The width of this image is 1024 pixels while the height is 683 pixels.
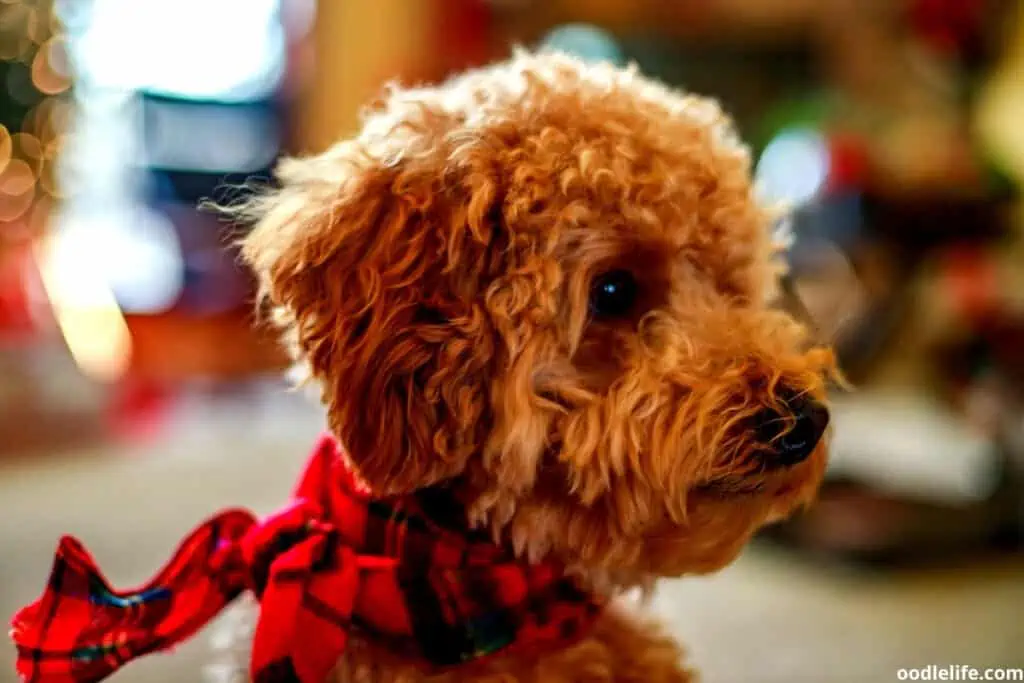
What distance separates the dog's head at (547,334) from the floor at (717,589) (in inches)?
10.5

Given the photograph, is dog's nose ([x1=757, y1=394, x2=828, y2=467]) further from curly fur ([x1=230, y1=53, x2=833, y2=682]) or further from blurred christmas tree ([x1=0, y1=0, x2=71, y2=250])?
blurred christmas tree ([x1=0, y1=0, x2=71, y2=250])

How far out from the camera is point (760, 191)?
1.02m

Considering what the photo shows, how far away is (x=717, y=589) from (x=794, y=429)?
38.2 inches

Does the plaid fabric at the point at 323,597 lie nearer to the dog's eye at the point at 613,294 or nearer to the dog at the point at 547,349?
the dog at the point at 547,349

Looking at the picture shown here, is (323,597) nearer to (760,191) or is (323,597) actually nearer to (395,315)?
(395,315)

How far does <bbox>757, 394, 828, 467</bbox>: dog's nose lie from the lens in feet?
2.64

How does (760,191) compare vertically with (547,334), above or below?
above

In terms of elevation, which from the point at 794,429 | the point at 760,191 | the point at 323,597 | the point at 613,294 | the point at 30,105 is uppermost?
the point at 30,105

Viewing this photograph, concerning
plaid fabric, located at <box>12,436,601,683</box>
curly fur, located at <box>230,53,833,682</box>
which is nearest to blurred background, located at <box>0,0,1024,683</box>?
curly fur, located at <box>230,53,833,682</box>

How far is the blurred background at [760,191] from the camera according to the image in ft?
5.66

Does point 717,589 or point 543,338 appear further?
point 717,589

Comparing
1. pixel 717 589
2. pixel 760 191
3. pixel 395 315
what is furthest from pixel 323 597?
pixel 717 589

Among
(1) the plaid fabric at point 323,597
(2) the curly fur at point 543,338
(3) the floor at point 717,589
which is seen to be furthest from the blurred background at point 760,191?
(1) the plaid fabric at point 323,597

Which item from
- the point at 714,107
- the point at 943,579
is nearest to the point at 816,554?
the point at 943,579
